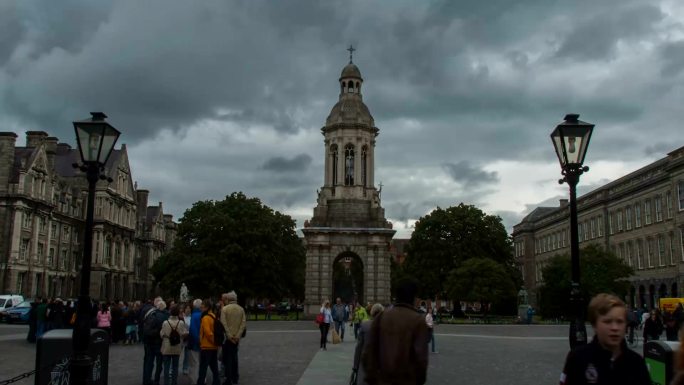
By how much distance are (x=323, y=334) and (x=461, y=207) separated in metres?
51.0

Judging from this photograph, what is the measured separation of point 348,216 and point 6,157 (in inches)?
1351

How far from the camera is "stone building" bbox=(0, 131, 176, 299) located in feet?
195

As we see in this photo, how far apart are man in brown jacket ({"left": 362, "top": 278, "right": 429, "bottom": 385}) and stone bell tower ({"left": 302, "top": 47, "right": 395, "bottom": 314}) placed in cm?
4154

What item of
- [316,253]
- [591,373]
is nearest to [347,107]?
[316,253]

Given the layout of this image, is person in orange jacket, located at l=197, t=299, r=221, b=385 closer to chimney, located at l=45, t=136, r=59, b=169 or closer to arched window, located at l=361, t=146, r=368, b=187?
arched window, located at l=361, t=146, r=368, b=187

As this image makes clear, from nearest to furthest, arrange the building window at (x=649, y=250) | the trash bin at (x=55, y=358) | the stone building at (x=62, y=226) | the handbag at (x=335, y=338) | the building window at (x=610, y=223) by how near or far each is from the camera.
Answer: the trash bin at (x=55, y=358) → the handbag at (x=335, y=338) → the stone building at (x=62, y=226) → the building window at (x=649, y=250) → the building window at (x=610, y=223)

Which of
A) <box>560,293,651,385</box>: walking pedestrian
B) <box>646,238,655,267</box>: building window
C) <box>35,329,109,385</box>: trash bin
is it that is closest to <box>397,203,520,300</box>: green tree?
<box>646,238,655,267</box>: building window

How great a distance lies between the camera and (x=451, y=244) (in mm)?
69812

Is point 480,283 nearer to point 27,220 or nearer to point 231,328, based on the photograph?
point 27,220

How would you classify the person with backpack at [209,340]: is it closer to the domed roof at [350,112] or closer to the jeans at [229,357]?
the jeans at [229,357]

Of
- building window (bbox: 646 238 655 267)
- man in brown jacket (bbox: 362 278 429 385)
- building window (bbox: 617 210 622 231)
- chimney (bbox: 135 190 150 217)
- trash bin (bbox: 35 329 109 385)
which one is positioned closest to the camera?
man in brown jacket (bbox: 362 278 429 385)

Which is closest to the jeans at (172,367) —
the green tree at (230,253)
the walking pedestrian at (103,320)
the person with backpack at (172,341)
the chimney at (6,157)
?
the person with backpack at (172,341)

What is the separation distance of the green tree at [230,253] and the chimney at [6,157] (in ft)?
54.0

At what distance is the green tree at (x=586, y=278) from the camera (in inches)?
1988
